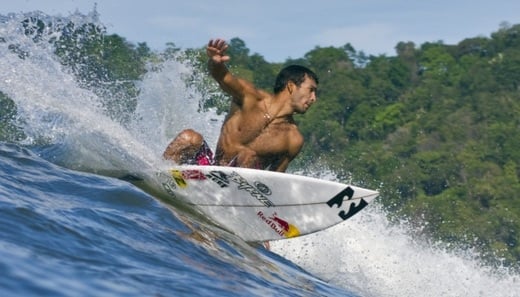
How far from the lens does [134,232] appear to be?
26.4ft

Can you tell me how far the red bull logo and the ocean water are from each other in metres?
0.20

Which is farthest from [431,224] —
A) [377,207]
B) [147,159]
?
[147,159]

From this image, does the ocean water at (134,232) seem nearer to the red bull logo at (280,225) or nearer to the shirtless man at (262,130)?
the red bull logo at (280,225)

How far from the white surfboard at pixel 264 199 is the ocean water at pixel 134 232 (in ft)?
0.60

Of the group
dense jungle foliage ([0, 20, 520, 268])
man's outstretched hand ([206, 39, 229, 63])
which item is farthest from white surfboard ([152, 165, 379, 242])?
dense jungle foliage ([0, 20, 520, 268])

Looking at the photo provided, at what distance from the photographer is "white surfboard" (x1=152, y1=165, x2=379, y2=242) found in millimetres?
9383

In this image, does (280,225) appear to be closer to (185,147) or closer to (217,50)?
(185,147)

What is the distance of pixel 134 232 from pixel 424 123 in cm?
5716

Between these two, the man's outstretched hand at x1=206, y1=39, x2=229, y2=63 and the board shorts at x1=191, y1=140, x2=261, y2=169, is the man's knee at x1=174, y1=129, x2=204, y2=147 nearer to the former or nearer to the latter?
the board shorts at x1=191, y1=140, x2=261, y2=169

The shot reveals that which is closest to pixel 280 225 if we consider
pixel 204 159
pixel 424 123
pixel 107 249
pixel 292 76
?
pixel 204 159

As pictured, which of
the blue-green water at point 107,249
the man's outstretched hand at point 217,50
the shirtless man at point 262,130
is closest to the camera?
the blue-green water at point 107,249

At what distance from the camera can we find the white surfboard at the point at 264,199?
9.38 m

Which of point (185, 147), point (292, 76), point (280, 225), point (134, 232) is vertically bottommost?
point (280, 225)

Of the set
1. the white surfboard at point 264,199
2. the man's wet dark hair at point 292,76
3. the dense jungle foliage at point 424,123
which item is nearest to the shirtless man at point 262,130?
the man's wet dark hair at point 292,76
